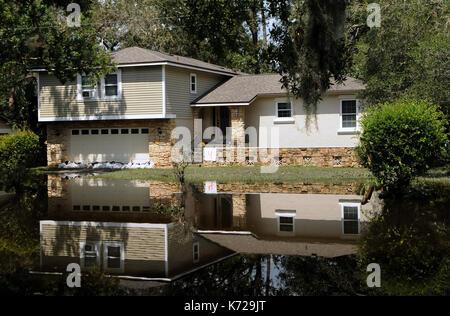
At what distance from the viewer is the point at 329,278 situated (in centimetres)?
761

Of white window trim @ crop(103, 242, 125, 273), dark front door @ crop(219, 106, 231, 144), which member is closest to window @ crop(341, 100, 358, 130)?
dark front door @ crop(219, 106, 231, 144)

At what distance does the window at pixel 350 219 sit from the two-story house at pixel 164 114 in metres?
11.3

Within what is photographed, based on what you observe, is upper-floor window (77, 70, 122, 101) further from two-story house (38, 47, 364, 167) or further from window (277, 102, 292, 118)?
window (277, 102, 292, 118)

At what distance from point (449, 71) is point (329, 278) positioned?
14.4m

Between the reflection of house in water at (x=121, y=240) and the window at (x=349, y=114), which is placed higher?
the window at (x=349, y=114)

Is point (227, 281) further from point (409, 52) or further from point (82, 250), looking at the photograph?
point (409, 52)

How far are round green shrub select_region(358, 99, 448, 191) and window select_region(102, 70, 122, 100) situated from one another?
46.9 ft

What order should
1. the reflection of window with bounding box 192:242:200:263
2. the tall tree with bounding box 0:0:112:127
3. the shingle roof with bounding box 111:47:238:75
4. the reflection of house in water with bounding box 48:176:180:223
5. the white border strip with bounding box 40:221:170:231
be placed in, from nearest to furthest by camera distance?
1. the reflection of window with bounding box 192:242:200:263
2. the white border strip with bounding box 40:221:170:231
3. the reflection of house in water with bounding box 48:176:180:223
4. the tall tree with bounding box 0:0:112:127
5. the shingle roof with bounding box 111:47:238:75

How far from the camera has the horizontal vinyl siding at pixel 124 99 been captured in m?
25.6

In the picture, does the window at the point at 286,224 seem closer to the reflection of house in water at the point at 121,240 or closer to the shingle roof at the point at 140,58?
the reflection of house in water at the point at 121,240

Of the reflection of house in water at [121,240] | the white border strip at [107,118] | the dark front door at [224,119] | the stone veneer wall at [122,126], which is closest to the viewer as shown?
the reflection of house in water at [121,240]

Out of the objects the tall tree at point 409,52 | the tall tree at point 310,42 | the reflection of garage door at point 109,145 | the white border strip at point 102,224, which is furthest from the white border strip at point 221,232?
the reflection of garage door at point 109,145

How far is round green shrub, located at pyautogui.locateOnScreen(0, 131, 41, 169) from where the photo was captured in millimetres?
26781

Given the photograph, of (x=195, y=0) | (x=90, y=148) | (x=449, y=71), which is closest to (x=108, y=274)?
(x=195, y=0)
